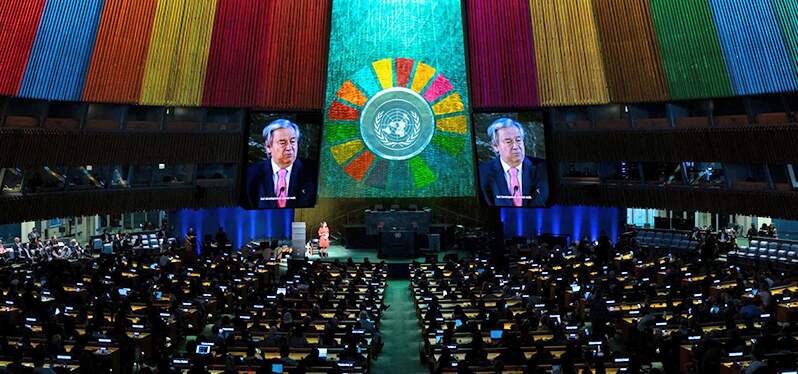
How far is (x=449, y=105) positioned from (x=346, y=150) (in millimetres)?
5087

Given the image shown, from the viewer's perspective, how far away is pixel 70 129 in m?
27.8

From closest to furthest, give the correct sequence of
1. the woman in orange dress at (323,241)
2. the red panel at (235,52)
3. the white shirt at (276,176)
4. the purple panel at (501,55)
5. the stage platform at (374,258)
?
the red panel at (235,52), the stage platform at (374,258), the purple panel at (501,55), the white shirt at (276,176), the woman in orange dress at (323,241)

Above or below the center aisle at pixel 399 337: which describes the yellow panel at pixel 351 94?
above

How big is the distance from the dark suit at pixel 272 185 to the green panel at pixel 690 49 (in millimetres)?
13924

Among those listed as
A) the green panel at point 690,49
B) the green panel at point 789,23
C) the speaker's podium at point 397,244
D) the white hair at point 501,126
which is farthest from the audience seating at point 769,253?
the speaker's podium at point 397,244

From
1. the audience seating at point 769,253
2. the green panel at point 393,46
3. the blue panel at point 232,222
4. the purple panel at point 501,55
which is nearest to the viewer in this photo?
the audience seating at point 769,253

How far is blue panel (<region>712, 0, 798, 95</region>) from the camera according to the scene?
2508 centimetres

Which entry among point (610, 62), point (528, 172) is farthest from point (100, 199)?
point (610, 62)

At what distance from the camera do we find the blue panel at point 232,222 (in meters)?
35.8

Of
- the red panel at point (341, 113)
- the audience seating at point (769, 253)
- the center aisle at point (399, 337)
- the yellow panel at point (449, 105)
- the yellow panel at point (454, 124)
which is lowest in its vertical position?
the center aisle at point (399, 337)

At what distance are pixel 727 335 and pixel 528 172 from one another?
16743 millimetres

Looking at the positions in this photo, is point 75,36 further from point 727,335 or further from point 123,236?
point 727,335

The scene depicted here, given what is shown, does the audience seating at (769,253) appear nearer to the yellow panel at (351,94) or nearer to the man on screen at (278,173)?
the yellow panel at (351,94)

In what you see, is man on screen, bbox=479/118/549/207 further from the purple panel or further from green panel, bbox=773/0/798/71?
green panel, bbox=773/0/798/71
